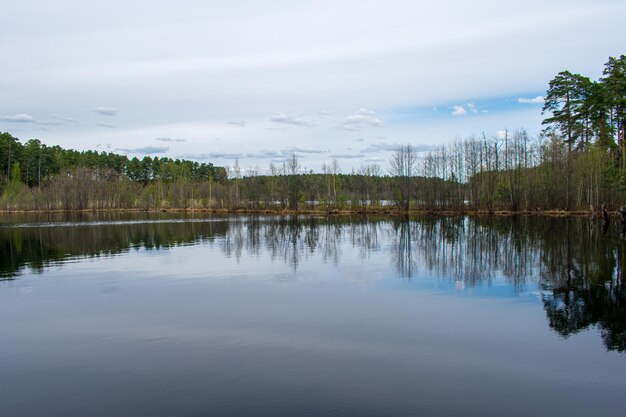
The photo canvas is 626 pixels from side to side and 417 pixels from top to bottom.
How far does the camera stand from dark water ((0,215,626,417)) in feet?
28.1

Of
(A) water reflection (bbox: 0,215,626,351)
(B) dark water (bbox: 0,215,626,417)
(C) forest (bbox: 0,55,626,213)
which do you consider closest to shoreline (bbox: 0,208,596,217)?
(C) forest (bbox: 0,55,626,213)

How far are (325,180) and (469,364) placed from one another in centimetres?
8305

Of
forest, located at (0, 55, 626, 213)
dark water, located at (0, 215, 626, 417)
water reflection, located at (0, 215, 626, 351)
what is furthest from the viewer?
forest, located at (0, 55, 626, 213)

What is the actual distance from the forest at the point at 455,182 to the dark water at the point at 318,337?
3283 centimetres

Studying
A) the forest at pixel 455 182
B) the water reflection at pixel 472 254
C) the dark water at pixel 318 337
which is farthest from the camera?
the forest at pixel 455 182

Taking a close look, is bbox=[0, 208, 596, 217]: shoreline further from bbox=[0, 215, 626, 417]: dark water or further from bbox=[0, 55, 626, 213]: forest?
bbox=[0, 215, 626, 417]: dark water

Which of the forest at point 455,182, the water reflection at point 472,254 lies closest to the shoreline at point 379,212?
the forest at point 455,182

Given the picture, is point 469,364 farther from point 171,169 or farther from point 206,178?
point 206,178

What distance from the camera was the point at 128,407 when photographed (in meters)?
8.37

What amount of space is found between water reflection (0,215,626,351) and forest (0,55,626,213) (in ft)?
61.6

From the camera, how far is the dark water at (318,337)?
337 inches

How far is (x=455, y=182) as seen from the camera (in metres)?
74.6

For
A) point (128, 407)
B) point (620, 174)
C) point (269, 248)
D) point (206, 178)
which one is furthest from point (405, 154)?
point (206, 178)

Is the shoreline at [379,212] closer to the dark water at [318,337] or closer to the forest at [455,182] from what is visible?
the forest at [455,182]
